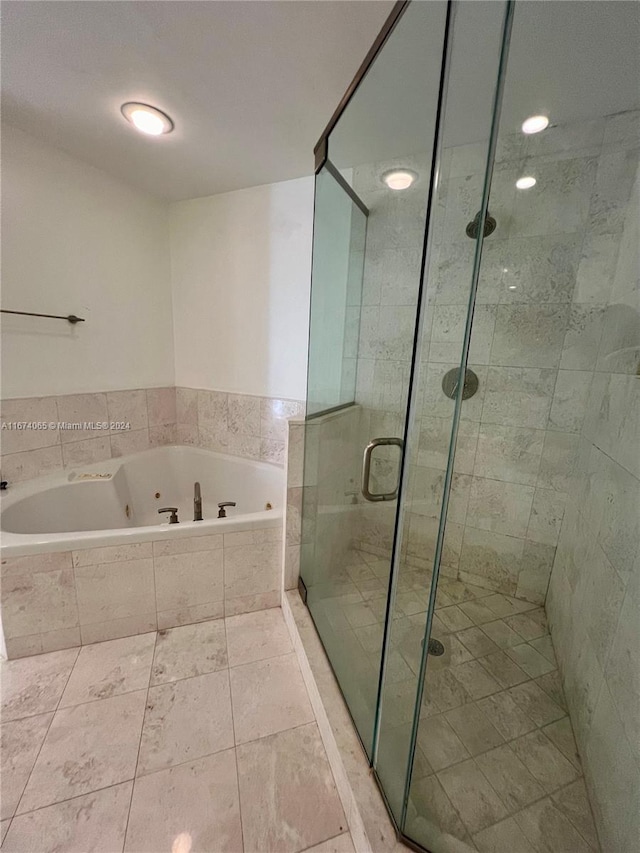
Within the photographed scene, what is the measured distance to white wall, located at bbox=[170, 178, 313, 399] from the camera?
1.95 meters

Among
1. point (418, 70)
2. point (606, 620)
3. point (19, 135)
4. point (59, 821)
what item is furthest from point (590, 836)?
point (19, 135)

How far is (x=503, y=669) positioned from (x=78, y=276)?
278 cm

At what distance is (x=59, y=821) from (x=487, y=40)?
7.56 feet

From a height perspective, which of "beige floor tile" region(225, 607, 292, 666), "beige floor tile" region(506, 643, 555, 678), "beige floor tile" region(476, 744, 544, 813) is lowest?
"beige floor tile" region(225, 607, 292, 666)

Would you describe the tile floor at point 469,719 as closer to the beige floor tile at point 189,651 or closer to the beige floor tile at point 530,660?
the beige floor tile at point 530,660

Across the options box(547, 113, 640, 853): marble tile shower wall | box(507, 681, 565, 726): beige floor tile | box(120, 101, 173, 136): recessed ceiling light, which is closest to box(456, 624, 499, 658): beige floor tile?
box(507, 681, 565, 726): beige floor tile

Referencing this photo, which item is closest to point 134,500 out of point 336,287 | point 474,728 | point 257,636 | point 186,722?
point 257,636

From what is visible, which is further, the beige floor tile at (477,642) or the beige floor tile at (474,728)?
the beige floor tile at (477,642)

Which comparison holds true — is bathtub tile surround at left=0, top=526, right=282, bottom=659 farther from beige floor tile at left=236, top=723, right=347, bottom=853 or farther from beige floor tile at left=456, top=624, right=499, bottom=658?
beige floor tile at left=456, top=624, right=499, bottom=658

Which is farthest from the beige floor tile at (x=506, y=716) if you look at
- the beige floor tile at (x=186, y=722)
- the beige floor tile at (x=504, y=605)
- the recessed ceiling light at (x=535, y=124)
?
the recessed ceiling light at (x=535, y=124)

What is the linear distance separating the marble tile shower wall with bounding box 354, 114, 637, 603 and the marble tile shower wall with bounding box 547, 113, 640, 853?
0.5 inches

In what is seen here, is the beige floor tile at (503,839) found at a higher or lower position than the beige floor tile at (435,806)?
lower

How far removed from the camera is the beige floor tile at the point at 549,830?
82cm

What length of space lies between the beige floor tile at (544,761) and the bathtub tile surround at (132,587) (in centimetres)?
106
